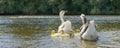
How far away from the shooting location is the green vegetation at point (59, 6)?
Result: 79.4 meters

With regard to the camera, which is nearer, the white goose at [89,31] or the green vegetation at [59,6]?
the white goose at [89,31]

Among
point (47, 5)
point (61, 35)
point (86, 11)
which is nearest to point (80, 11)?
point (86, 11)

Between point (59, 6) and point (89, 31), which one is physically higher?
point (89, 31)

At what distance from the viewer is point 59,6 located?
81.7 m

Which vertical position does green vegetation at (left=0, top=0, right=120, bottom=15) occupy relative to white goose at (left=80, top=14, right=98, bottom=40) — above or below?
below

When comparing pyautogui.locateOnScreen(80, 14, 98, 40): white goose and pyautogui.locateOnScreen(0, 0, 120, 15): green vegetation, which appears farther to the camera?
pyautogui.locateOnScreen(0, 0, 120, 15): green vegetation

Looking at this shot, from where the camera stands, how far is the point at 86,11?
80.9 metres

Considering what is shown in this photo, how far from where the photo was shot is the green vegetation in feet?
261

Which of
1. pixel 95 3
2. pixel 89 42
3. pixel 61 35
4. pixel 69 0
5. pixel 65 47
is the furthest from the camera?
pixel 69 0

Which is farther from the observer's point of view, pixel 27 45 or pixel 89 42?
pixel 89 42

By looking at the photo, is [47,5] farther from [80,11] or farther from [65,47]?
[65,47]

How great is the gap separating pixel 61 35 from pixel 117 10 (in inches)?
2107

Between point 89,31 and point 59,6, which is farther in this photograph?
point 59,6

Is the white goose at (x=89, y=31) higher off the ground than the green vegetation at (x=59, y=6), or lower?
higher
